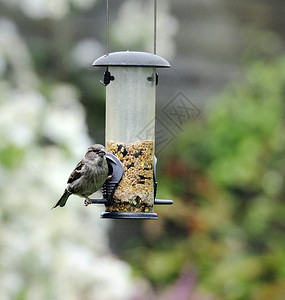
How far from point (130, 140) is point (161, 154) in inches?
195

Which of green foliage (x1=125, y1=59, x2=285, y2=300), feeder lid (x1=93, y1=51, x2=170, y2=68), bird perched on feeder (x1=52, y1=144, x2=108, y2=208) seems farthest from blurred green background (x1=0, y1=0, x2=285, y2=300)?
feeder lid (x1=93, y1=51, x2=170, y2=68)

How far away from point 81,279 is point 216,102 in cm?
405

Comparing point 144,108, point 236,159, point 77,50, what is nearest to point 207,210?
point 236,159

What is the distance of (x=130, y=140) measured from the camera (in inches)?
171

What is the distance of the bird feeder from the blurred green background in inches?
59.6

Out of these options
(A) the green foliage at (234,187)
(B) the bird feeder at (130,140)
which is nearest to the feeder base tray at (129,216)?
(B) the bird feeder at (130,140)

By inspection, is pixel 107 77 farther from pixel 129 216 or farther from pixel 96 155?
pixel 129 216

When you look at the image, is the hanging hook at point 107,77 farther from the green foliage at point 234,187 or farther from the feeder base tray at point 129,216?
the green foliage at point 234,187

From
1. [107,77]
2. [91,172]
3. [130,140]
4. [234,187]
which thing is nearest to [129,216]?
[91,172]

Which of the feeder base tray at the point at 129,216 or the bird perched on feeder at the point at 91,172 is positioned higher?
the bird perched on feeder at the point at 91,172

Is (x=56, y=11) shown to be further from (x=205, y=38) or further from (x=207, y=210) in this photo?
(x=205, y=38)

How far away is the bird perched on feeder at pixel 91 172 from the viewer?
13.5ft

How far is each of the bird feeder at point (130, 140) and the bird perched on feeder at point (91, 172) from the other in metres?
0.11

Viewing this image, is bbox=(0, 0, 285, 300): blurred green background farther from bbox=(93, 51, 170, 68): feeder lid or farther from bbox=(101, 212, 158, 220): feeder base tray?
bbox=(93, 51, 170, 68): feeder lid
